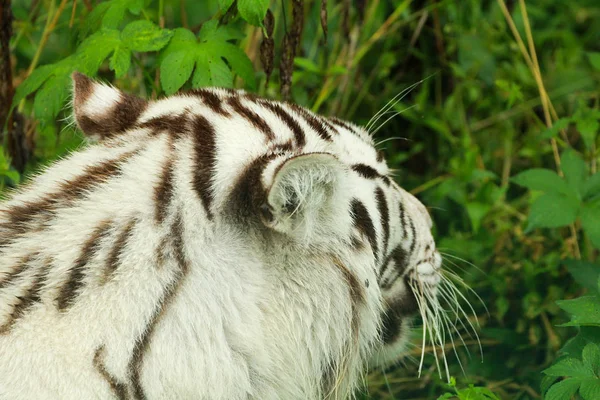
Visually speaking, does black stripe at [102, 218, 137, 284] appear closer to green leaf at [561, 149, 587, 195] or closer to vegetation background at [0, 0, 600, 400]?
vegetation background at [0, 0, 600, 400]

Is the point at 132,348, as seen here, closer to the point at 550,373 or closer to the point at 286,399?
the point at 286,399

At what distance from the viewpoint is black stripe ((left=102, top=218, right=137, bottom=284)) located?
1467 mm

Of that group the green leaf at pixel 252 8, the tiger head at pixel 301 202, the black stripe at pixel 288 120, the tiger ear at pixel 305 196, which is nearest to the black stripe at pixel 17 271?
the tiger head at pixel 301 202

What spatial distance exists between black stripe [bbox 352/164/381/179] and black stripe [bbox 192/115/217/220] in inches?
11.7

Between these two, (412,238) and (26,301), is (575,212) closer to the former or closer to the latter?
(412,238)

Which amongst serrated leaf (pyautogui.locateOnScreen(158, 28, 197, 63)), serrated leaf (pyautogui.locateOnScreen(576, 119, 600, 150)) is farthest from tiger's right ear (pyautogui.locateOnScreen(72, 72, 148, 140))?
serrated leaf (pyautogui.locateOnScreen(576, 119, 600, 150))

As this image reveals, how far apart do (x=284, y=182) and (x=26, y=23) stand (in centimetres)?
185

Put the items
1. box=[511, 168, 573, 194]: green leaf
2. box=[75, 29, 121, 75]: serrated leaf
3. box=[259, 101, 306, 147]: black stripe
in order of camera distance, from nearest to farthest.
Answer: box=[259, 101, 306, 147]: black stripe → box=[75, 29, 121, 75]: serrated leaf → box=[511, 168, 573, 194]: green leaf

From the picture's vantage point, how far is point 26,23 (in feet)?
9.75

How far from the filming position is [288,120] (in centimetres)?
173

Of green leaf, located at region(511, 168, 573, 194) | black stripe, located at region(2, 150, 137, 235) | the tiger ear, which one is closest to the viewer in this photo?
the tiger ear

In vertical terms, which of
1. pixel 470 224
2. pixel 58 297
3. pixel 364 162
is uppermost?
pixel 364 162

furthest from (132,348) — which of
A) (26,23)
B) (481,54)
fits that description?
(481,54)

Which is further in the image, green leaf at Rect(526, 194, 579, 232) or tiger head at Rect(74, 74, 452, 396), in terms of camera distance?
green leaf at Rect(526, 194, 579, 232)
